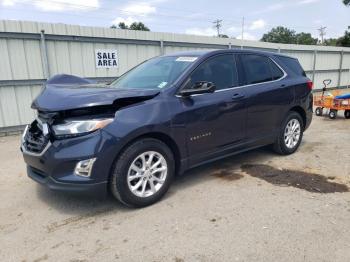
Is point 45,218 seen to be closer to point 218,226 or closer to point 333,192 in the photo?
point 218,226

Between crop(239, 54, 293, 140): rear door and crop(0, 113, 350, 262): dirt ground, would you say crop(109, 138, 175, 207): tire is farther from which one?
crop(239, 54, 293, 140): rear door

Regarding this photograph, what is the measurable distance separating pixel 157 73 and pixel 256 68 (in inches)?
64.9

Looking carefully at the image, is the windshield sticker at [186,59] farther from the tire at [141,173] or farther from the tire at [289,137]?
the tire at [289,137]

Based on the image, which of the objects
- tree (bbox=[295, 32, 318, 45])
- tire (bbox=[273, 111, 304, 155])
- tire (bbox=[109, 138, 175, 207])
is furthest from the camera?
tree (bbox=[295, 32, 318, 45])

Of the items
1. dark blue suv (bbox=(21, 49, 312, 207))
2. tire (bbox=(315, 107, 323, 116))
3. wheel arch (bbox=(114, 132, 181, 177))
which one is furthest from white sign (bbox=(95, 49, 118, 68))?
tire (bbox=(315, 107, 323, 116))

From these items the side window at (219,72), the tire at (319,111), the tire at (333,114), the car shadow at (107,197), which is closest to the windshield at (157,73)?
the side window at (219,72)

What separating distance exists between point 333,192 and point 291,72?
7.84ft

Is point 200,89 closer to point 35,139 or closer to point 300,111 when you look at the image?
point 35,139

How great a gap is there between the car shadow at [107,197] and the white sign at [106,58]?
5687 millimetres

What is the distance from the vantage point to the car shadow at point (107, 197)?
3586mm

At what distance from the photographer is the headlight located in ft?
10.4

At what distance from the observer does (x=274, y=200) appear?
145 inches

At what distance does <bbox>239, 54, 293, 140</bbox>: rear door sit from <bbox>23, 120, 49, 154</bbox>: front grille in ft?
A: 9.11

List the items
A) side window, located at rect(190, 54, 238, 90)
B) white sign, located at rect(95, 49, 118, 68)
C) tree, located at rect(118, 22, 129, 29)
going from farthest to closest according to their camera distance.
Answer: tree, located at rect(118, 22, 129, 29) < white sign, located at rect(95, 49, 118, 68) < side window, located at rect(190, 54, 238, 90)
